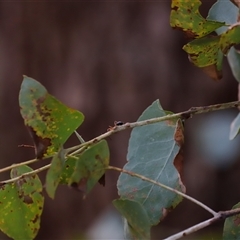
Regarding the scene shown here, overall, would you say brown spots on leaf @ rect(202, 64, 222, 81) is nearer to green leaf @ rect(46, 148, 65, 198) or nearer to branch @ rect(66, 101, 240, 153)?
branch @ rect(66, 101, 240, 153)

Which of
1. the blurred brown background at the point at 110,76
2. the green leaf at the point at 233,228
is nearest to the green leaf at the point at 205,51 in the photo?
the green leaf at the point at 233,228

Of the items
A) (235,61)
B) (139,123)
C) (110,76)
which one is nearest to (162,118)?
(139,123)

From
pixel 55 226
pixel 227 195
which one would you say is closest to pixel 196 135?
pixel 227 195

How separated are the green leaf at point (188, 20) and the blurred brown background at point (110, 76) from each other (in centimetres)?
107

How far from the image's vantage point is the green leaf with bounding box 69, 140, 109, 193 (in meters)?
0.30

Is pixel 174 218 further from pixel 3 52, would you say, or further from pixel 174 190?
pixel 174 190

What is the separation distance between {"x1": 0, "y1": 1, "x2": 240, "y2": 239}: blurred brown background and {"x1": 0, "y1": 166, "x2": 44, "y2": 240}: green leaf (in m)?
1.08

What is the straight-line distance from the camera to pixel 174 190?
35cm

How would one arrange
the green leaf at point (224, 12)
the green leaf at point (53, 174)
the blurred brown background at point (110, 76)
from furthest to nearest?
the blurred brown background at point (110, 76) < the green leaf at point (224, 12) < the green leaf at point (53, 174)

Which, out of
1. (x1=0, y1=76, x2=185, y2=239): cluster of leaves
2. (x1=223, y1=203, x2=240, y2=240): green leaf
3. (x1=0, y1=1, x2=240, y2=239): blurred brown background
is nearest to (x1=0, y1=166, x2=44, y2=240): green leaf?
(x1=0, y1=76, x2=185, y2=239): cluster of leaves

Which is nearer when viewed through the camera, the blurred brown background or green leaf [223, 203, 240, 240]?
green leaf [223, 203, 240, 240]

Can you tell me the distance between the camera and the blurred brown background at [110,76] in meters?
1.47

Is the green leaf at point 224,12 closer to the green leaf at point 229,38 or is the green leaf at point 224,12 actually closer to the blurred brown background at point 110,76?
the green leaf at point 229,38

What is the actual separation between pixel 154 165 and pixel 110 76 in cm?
112
